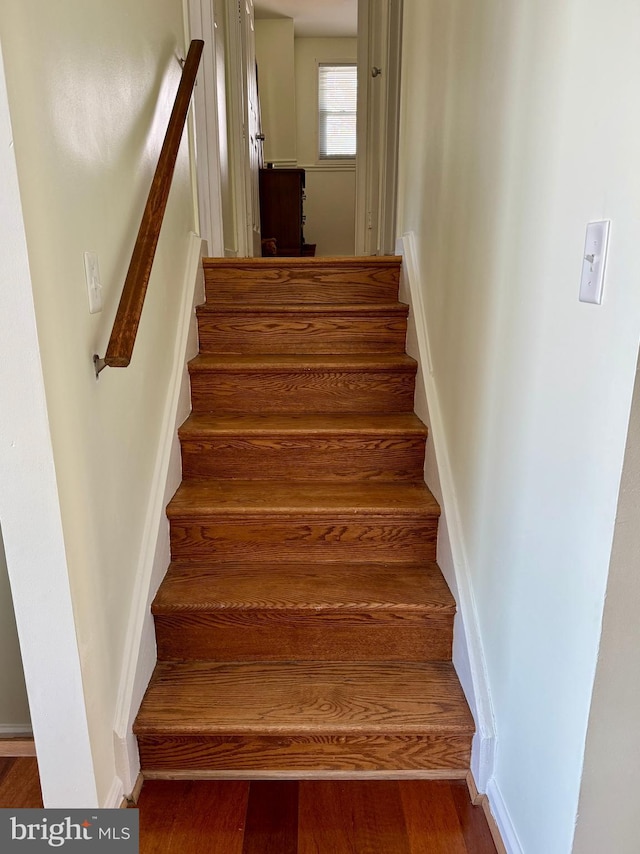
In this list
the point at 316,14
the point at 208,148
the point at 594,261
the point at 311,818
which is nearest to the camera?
the point at 594,261

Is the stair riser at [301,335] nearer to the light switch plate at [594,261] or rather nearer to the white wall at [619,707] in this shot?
the light switch plate at [594,261]

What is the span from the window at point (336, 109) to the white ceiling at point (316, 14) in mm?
295

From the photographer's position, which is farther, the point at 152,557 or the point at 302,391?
the point at 302,391

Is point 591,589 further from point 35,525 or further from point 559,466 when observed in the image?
point 35,525

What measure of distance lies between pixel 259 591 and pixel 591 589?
1.00 m

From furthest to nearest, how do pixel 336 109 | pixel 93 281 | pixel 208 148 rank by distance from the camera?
pixel 336 109 → pixel 208 148 → pixel 93 281

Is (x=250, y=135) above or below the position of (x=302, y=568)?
above

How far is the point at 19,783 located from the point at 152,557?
24.7 inches

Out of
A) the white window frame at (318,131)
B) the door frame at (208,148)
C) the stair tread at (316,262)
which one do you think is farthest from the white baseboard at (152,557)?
the white window frame at (318,131)

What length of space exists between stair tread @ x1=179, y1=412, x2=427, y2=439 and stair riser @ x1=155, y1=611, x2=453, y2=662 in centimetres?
62

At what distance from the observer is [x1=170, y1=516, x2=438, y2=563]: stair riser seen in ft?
5.94

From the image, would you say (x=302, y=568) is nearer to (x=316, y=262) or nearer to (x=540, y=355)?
(x=540, y=355)

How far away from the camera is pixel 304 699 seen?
149 centimetres

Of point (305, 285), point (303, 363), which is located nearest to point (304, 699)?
point (303, 363)
